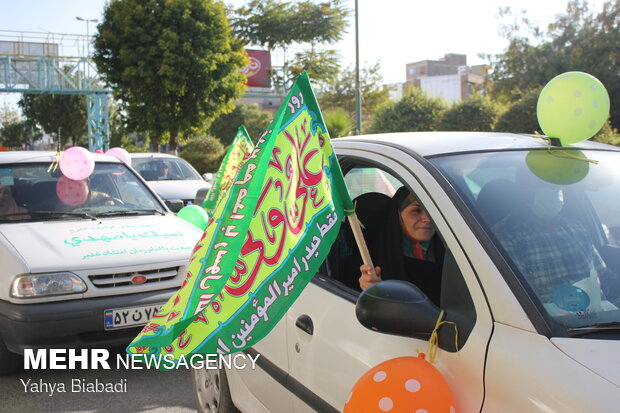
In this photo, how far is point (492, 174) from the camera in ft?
7.78

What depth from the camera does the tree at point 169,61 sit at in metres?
21.9

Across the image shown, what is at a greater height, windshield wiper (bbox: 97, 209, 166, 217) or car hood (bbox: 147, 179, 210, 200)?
windshield wiper (bbox: 97, 209, 166, 217)

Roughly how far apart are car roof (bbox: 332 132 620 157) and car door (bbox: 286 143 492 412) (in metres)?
0.09

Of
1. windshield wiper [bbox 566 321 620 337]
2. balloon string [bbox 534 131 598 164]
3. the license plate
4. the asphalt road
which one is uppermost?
balloon string [bbox 534 131 598 164]

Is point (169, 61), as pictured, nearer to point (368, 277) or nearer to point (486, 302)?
Answer: point (368, 277)

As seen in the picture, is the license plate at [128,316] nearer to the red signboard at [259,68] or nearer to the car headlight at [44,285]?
the car headlight at [44,285]

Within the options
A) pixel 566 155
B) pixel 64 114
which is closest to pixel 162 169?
pixel 566 155

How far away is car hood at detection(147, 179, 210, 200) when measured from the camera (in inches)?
441

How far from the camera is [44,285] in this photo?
4.24 m

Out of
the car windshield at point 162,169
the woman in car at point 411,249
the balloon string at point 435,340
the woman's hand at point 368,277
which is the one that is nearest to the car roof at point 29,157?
the woman in car at point 411,249

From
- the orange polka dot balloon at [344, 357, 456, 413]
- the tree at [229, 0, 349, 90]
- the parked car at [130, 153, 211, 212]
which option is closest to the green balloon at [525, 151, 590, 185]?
the orange polka dot balloon at [344, 357, 456, 413]

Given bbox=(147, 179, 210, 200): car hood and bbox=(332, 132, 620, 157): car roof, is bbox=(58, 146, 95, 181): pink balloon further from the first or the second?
bbox=(147, 179, 210, 200): car hood

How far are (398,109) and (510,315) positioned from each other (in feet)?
73.3

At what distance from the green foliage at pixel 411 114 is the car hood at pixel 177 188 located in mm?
12771
